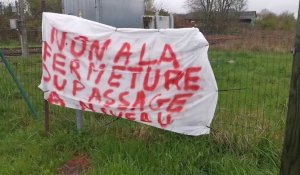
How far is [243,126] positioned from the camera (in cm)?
445

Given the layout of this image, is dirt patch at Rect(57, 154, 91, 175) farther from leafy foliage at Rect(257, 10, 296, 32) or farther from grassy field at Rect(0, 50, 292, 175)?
leafy foliage at Rect(257, 10, 296, 32)

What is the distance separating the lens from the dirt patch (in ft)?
13.8

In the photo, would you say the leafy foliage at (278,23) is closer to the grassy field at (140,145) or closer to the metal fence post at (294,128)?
the grassy field at (140,145)

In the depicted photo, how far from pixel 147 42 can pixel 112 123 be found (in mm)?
1354

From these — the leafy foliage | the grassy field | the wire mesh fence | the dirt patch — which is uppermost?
the leafy foliage

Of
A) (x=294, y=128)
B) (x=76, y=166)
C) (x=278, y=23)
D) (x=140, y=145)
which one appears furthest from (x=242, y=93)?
(x=278, y=23)

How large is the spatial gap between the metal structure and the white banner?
8497mm

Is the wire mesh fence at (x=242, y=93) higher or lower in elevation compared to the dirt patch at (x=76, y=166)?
higher

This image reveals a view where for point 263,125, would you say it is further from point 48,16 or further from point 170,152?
point 48,16

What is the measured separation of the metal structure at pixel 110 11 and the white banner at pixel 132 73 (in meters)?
8.50

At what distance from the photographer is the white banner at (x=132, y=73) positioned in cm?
411

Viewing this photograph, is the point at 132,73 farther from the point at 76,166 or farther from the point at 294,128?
the point at 294,128

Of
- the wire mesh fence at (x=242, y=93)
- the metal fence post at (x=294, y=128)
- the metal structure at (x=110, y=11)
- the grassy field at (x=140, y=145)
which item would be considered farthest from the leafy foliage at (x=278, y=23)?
the metal fence post at (x=294, y=128)

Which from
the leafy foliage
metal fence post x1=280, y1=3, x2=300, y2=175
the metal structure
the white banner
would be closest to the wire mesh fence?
the white banner
